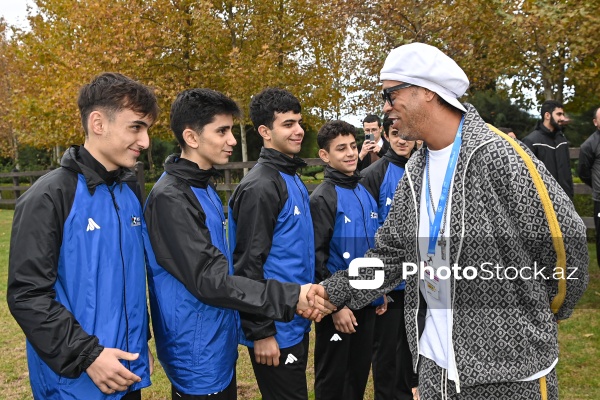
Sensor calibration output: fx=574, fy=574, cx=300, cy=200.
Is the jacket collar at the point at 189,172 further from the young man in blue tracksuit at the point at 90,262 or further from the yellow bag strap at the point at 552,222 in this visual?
the yellow bag strap at the point at 552,222

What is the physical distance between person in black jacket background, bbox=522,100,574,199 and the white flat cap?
6617 millimetres

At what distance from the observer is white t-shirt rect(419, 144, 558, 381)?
7.82 ft

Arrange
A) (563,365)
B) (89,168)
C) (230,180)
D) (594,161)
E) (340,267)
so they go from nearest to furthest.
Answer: (89,168) < (340,267) < (563,365) < (594,161) < (230,180)

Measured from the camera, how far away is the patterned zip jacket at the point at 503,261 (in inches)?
87.7

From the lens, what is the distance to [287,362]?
11.5 feet

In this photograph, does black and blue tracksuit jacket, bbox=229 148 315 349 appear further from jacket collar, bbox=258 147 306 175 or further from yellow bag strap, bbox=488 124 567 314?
yellow bag strap, bbox=488 124 567 314

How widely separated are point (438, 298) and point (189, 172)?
146 centimetres

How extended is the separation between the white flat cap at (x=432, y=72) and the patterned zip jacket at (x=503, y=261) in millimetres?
208

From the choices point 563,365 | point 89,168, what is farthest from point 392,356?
point 89,168

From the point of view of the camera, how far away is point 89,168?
2.67 meters

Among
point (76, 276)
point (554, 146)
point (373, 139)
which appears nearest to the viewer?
point (76, 276)

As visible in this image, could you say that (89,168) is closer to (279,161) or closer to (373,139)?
(279,161)

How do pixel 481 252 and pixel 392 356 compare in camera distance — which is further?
pixel 392 356

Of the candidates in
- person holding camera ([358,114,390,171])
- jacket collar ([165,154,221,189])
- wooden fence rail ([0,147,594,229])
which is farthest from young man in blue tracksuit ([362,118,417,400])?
wooden fence rail ([0,147,594,229])
